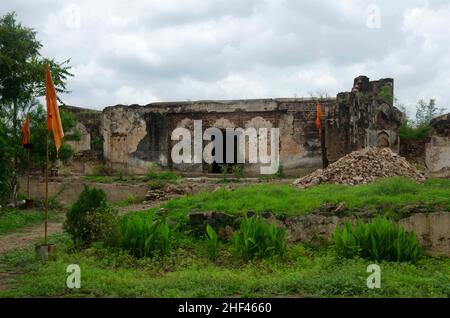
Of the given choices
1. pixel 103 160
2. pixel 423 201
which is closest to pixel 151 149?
pixel 103 160

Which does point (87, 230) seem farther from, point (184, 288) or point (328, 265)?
point (328, 265)

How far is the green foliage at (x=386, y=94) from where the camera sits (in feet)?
83.8

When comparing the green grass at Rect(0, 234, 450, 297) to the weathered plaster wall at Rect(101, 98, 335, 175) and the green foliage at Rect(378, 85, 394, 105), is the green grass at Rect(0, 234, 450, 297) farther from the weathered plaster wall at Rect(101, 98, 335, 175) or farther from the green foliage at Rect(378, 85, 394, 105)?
the green foliage at Rect(378, 85, 394, 105)

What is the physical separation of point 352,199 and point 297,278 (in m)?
3.91

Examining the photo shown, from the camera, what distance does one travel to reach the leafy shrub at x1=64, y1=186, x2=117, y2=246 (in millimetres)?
9883

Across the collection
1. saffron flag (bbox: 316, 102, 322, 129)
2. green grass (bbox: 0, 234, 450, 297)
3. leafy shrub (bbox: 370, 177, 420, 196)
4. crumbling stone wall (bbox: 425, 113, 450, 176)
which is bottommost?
green grass (bbox: 0, 234, 450, 297)

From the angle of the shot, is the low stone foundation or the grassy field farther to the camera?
the low stone foundation

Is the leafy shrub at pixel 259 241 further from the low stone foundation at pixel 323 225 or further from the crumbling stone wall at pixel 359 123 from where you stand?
the crumbling stone wall at pixel 359 123

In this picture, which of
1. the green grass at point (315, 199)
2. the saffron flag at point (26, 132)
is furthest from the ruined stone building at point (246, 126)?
the green grass at point (315, 199)

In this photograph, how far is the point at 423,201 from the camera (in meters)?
10.3

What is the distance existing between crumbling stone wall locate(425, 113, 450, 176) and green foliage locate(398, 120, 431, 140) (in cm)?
30

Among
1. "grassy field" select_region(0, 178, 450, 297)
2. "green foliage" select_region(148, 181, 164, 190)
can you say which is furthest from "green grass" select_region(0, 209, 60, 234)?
"green foliage" select_region(148, 181, 164, 190)

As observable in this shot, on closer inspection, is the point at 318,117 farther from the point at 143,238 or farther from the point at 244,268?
the point at 244,268

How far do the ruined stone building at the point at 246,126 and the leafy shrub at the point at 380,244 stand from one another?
12.8 metres
